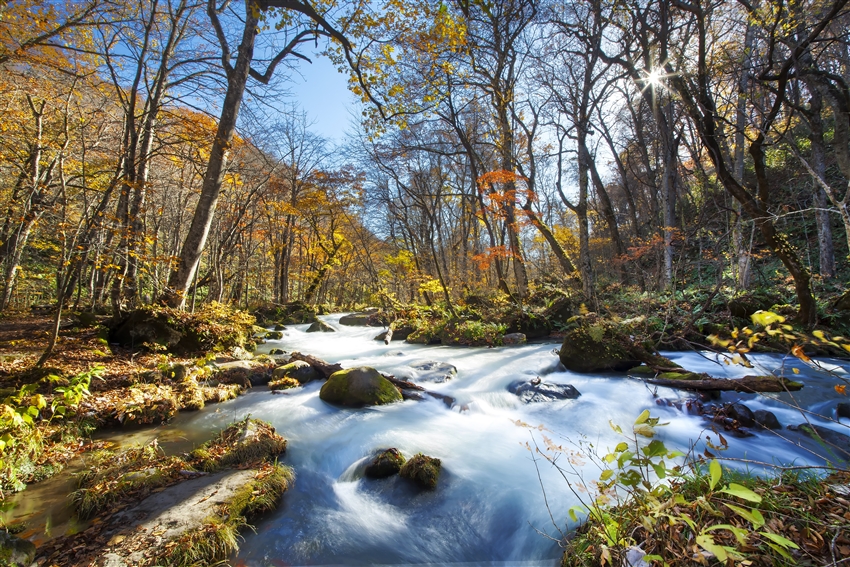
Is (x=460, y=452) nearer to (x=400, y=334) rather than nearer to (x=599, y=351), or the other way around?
(x=599, y=351)

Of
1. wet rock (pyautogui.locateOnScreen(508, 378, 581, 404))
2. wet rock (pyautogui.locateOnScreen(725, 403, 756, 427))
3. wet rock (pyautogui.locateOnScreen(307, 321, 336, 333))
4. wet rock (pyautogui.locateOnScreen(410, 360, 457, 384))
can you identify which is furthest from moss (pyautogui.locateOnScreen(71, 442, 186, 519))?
wet rock (pyautogui.locateOnScreen(307, 321, 336, 333))

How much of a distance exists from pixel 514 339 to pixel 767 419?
6827 mm

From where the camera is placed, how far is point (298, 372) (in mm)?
7652

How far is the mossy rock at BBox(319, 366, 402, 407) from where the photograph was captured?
6.27 meters

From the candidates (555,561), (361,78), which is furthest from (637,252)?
(555,561)

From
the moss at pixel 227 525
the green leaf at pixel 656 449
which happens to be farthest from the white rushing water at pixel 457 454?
the green leaf at pixel 656 449

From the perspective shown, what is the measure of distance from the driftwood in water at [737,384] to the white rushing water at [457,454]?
221 millimetres

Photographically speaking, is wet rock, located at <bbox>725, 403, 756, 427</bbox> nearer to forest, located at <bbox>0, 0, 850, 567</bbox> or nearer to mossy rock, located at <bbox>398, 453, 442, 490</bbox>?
forest, located at <bbox>0, 0, 850, 567</bbox>

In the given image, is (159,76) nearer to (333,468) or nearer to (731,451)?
(333,468)

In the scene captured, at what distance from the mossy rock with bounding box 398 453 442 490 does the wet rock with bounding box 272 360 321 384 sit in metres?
4.06

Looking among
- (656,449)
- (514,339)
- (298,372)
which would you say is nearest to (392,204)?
(514,339)

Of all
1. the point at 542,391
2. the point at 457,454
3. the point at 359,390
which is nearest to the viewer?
the point at 457,454

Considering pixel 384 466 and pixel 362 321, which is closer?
pixel 384 466

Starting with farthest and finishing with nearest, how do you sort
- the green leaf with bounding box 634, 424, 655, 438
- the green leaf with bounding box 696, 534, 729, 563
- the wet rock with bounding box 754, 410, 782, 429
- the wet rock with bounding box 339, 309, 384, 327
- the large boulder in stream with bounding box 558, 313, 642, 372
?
the wet rock with bounding box 339, 309, 384, 327 → the large boulder in stream with bounding box 558, 313, 642, 372 → the wet rock with bounding box 754, 410, 782, 429 → the green leaf with bounding box 634, 424, 655, 438 → the green leaf with bounding box 696, 534, 729, 563
